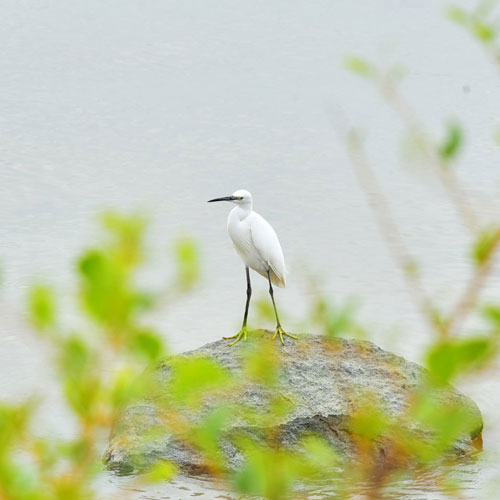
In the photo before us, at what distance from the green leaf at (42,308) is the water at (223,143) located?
20.8ft


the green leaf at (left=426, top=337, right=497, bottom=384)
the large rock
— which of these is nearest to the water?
the large rock

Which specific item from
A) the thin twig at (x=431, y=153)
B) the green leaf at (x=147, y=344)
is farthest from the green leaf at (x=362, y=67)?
the green leaf at (x=147, y=344)

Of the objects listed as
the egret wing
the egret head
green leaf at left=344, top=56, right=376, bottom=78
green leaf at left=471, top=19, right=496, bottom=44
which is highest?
green leaf at left=471, top=19, right=496, bottom=44

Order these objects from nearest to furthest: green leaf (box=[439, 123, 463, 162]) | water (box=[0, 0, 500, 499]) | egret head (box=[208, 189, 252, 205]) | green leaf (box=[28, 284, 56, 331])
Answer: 1. green leaf (box=[28, 284, 56, 331])
2. green leaf (box=[439, 123, 463, 162])
3. egret head (box=[208, 189, 252, 205])
4. water (box=[0, 0, 500, 499])

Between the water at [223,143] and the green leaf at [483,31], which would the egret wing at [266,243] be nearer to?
the water at [223,143]

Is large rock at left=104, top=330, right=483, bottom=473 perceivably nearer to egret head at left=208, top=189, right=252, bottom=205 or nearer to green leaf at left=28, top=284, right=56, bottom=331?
egret head at left=208, top=189, right=252, bottom=205

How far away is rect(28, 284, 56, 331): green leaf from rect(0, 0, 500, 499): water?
20.8ft

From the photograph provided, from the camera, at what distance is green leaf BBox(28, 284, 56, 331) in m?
1.42

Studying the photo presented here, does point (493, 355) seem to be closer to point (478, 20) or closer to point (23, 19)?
point (478, 20)

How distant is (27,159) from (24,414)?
15.4 m

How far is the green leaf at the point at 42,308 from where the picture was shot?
4.66 ft

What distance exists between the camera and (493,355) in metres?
1.32

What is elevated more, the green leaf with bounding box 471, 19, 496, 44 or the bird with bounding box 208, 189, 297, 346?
the green leaf with bounding box 471, 19, 496, 44

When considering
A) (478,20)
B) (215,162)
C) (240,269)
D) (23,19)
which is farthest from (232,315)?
(23,19)
